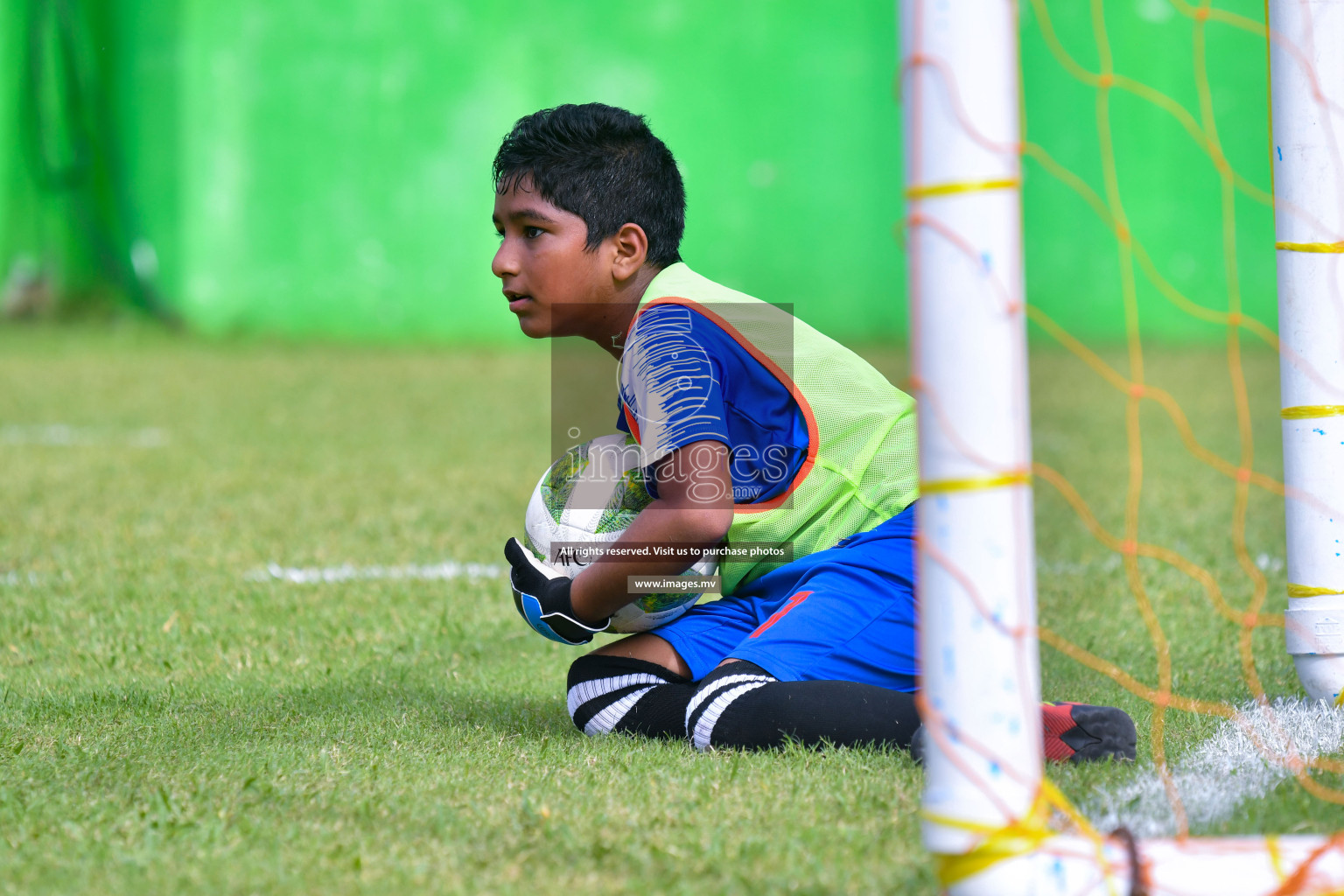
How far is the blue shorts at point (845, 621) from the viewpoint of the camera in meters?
2.21

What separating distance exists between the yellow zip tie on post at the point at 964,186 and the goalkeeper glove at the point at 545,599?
3.58ft

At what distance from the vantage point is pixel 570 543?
94.7 inches

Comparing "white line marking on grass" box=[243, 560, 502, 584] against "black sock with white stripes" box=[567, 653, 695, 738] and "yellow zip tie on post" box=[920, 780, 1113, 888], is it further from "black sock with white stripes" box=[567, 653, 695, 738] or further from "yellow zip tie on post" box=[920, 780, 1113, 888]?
"yellow zip tie on post" box=[920, 780, 1113, 888]

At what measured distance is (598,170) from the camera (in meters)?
2.36

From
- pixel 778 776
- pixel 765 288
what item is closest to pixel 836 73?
pixel 765 288

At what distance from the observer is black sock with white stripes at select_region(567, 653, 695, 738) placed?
2.25 m

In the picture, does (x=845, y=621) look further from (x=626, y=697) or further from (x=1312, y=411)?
(x=1312, y=411)

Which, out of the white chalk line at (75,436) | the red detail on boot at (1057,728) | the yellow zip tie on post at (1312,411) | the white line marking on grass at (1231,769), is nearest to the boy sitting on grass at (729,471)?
the red detail on boot at (1057,728)

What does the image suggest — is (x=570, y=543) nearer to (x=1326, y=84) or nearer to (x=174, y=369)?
(x=1326, y=84)

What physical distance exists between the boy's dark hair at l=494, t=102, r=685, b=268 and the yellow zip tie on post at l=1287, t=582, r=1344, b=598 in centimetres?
120

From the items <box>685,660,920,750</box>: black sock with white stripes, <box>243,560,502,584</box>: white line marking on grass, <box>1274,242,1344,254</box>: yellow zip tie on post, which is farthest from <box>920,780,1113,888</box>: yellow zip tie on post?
<box>243,560,502,584</box>: white line marking on grass

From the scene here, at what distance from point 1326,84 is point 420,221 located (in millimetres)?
8308

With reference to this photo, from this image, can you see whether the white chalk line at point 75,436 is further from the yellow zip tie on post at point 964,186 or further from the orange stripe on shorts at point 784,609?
the yellow zip tie on post at point 964,186

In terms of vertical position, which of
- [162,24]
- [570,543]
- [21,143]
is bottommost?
[570,543]
